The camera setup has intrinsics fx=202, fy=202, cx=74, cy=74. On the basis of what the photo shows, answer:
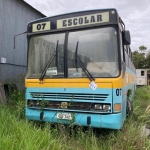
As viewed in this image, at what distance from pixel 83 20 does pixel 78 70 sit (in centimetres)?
105

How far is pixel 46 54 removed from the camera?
4504 mm

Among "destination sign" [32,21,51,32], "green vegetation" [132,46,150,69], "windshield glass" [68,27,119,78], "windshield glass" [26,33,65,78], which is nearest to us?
"windshield glass" [68,27,119,78]

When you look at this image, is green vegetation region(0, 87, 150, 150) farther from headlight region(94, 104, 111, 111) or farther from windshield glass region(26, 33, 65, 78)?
windshield glass region(26, 33, 65, 78)

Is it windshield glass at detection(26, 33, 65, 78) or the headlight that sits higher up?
windshield glass at detection(26, 33, 65, 78)

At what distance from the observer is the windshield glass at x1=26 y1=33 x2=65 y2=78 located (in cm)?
433

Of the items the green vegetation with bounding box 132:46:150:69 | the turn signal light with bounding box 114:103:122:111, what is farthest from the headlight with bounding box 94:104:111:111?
the green vegetation with bounding box 132:46:150:69

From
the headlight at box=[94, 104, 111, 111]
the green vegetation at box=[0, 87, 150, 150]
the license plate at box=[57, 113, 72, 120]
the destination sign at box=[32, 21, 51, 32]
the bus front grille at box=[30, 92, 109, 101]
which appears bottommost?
the green vegetation at box=[0, 87, 150, 150]

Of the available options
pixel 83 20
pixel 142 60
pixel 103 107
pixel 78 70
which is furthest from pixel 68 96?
pixel 142 60

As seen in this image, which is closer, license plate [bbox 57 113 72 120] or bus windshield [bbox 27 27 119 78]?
bus windshield [bbox 27 27 119 78]

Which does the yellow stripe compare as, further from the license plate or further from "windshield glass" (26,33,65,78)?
the license plate

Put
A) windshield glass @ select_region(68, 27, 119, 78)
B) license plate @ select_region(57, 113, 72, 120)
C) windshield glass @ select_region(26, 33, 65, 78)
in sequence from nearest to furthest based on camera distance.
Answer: windshield glass @ select_region(68, 27, 119, 78), license plate @ select_region(57, 113, 72, 120), windshield glass @ select_region(26, 33, 65, 78)

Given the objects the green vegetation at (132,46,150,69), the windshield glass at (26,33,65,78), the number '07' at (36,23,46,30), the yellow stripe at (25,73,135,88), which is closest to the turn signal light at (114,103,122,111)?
the yellow stripe at (25,73,135,88)

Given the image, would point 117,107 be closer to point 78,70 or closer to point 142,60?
point 78,70

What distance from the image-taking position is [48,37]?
4.55 m
